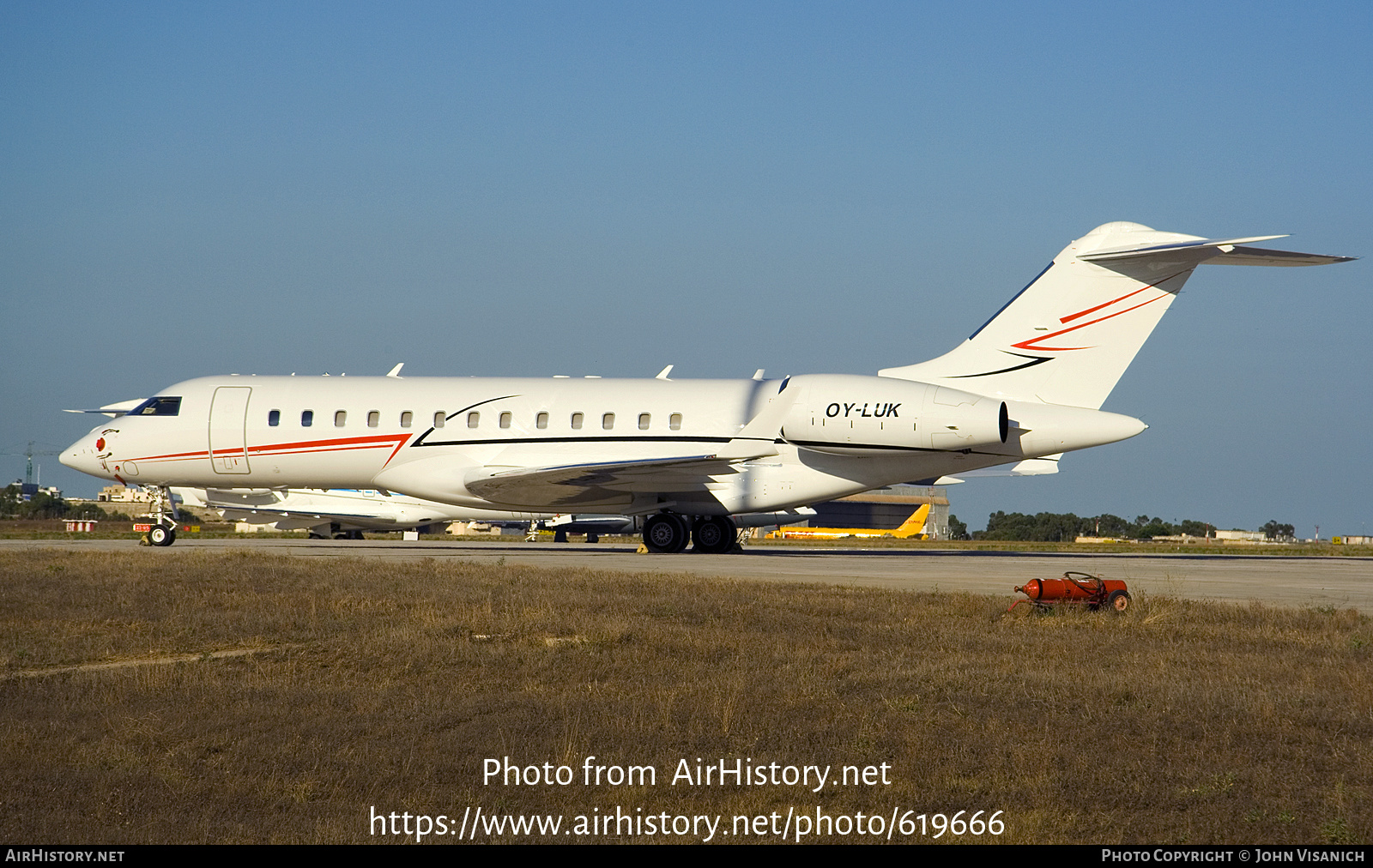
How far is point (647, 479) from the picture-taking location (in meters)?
25.0

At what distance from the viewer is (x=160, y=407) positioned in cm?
2734

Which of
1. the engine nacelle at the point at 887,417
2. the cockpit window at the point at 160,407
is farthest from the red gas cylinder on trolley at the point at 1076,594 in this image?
the cockpit window at the point at 160,407

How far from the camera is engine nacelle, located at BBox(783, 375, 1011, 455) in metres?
23.5

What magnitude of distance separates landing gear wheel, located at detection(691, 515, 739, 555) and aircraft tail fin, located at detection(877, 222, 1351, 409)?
19.5 ft

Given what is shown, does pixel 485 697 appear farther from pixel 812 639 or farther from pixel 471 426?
pixel 471 426

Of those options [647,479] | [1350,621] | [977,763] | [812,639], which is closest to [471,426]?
[647,479]

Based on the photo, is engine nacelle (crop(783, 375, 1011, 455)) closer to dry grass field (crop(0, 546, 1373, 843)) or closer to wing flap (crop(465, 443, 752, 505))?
wing flap (crop(465, 443, 752, 505))

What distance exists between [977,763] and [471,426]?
19.8 m

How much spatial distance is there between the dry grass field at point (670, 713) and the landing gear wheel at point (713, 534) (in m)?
12.5

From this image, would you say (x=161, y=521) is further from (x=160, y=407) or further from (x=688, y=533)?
(x=688, y=533)

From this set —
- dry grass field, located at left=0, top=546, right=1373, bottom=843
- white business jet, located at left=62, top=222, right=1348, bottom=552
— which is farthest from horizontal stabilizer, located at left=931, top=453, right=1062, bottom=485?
dry grass field, located at left=0, top=546, right=1373, bottom=843

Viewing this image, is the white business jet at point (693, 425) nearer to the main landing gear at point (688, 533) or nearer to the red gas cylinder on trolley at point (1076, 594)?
the main landing gear at point (688, 533)

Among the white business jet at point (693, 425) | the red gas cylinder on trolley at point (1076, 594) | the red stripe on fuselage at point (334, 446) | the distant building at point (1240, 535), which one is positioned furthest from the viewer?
the distant building at point (1240, 535)

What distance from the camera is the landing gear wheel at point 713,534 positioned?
27.1m
